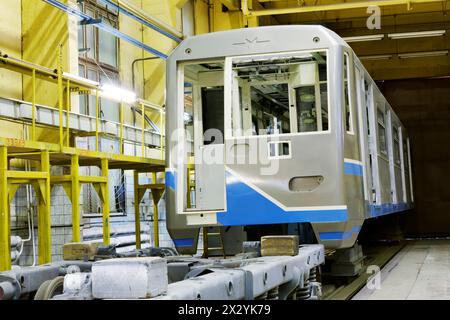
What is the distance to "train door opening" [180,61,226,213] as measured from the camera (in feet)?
24.4

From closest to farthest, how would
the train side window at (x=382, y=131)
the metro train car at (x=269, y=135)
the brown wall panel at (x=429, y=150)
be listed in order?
the metro train car at (x=269, y=135) → the train side window at (x=382, y=131) → the brown wall panel at (x=429, y=150)

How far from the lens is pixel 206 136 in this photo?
7844 millimetres

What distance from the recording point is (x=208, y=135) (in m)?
7.85

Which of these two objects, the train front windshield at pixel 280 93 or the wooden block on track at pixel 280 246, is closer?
the wooden block on track at pixel 280 246

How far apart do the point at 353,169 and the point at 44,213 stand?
3.39 m

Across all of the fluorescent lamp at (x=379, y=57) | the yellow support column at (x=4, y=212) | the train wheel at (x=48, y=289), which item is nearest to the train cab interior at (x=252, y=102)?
the yellow support column at (x=4, y=212)

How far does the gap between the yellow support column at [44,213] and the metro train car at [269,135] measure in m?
1.32

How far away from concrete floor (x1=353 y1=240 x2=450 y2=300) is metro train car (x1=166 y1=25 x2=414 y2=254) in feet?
2.49

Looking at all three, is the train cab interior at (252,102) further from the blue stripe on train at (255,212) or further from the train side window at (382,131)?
the train side window at (382,131)

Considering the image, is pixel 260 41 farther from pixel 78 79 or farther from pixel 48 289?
pixel 48 289

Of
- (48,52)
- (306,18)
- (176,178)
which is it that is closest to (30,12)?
(48,52)

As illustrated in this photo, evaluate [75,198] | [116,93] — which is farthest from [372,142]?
[75,198]

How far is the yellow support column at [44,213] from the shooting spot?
24.4ft

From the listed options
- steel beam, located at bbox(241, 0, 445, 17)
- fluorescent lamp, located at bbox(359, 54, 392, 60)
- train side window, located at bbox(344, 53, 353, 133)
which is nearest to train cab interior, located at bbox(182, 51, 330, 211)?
train side window, located at bbox(344, 53, 353, 133)
